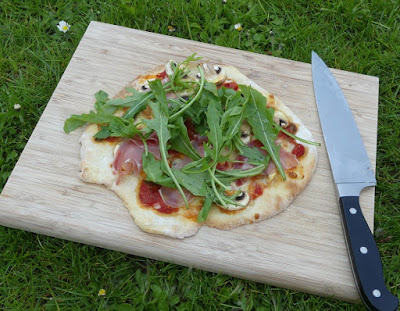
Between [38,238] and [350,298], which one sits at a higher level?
[350,298]

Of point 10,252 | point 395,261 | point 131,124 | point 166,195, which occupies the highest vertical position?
point 131,124

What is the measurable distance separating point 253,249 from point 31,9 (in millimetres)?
2598

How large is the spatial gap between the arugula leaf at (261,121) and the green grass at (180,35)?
2.28 feet

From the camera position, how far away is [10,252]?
2533mm

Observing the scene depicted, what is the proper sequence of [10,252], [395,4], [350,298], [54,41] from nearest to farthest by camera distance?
1. [350,298]
2. [10,252]
3. [54,41]
4. [395,4]

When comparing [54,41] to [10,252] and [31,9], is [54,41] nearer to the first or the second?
[31,9]

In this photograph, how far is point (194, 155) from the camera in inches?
96.0

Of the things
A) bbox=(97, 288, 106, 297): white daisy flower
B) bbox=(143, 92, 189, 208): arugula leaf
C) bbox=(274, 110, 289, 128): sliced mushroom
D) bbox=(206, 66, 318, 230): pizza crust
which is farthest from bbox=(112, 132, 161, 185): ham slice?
bbox=(274, 110, 289, 128): sliced mushroom

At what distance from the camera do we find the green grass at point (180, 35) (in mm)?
2422

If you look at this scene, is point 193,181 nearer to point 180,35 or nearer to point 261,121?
point 261,121

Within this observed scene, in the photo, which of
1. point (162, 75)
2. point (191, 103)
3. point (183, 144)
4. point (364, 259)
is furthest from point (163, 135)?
point (364, 259)

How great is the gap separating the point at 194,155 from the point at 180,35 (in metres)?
1.48

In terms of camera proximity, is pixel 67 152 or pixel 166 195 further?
pixel 67 152

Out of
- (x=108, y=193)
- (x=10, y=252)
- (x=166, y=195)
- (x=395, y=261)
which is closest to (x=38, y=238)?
(x=10, y=252)
